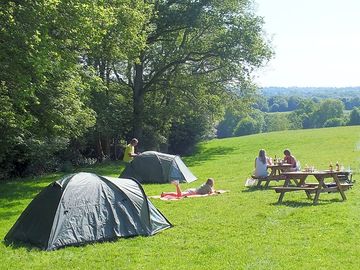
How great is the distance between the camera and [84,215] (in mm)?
10664

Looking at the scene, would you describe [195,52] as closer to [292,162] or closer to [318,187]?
[292,162]

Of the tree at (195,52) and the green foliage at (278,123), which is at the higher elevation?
the tree at (195,52)

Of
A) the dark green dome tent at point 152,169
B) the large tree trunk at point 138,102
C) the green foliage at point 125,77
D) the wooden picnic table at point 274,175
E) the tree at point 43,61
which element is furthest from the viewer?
the large tree trunk at point 138,102

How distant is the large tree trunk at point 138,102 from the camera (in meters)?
34.3

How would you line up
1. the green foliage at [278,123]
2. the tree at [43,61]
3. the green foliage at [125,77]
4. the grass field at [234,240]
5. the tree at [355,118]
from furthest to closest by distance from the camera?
the green foliage at [278,123] < the tree at [355,118] < the green foliage at [125,77] < the tree at [43,61] < the grass field at [234,240]

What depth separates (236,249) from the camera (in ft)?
31.3

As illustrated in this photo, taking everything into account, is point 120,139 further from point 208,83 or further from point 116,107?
point 208,83

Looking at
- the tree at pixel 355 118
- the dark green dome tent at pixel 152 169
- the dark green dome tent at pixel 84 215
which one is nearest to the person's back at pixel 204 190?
the dark green dome tent at pixel 152 169

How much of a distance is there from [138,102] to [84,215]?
24.3m

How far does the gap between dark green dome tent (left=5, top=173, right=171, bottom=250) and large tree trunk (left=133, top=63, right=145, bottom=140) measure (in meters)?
22.9

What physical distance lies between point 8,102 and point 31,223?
21.4 ft

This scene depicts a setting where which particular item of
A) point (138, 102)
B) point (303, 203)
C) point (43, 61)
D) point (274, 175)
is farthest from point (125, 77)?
point (303, 203)

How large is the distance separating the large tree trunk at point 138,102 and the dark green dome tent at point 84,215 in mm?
22898

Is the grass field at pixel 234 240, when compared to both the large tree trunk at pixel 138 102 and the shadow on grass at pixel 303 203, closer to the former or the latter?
the shadow on grass at pixel 303 203
